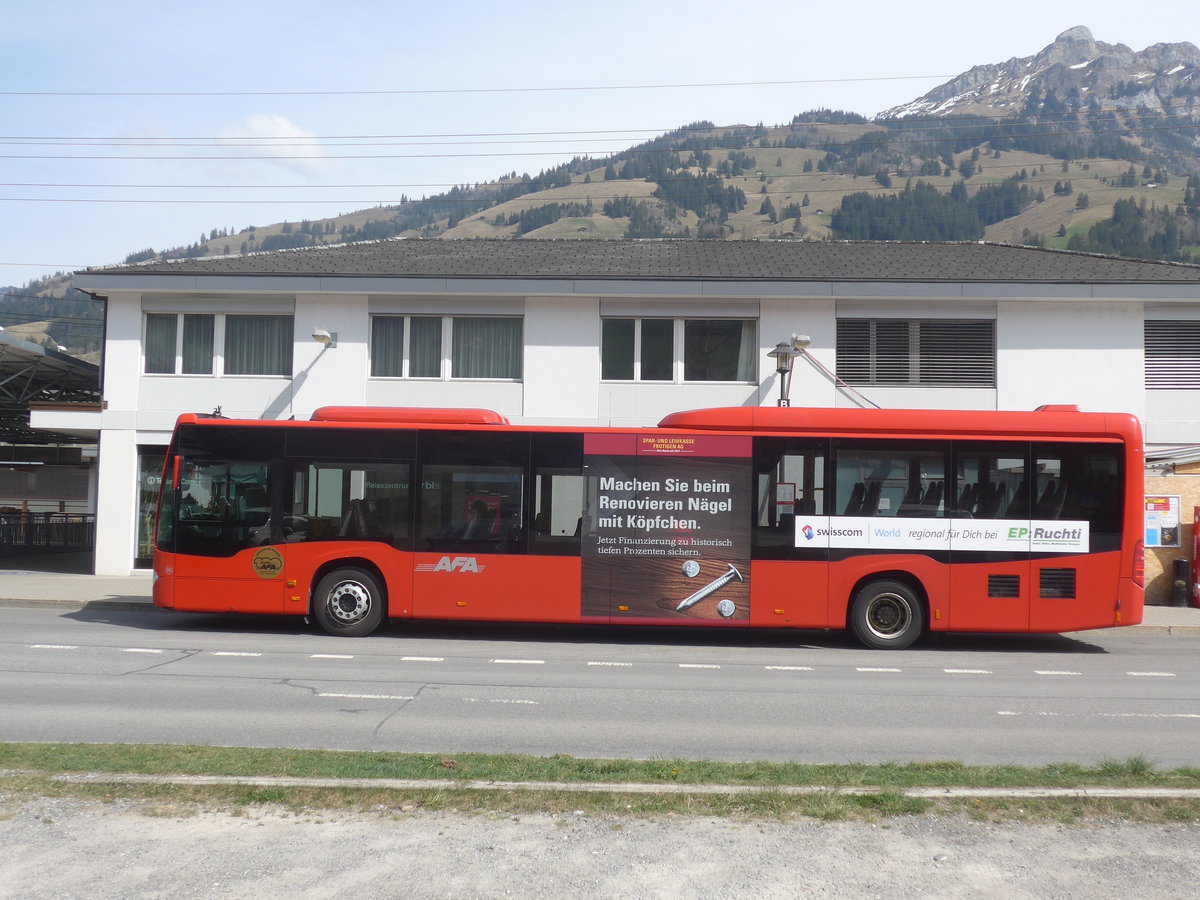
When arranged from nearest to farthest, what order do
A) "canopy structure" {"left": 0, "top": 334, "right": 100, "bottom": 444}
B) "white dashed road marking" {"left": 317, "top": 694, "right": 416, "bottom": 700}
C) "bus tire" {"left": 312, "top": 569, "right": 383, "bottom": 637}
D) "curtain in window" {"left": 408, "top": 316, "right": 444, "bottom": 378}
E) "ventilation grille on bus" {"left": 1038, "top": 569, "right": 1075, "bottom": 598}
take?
"white dashed road marking" {"left": 317, "top": 694, "right": 416, "bottom": 700}
"ventilation grille on bus" {"left": 1038, "top": 569, "right": 1075, "bottom": 598}
"bus tire" {"left": 312, "top": 569, "right": 383, "bottom": 637}
"curtain in window" {"left": 408, "top": 316, "right": 444, "bottom": 378}
"canopy structure" {"left": 0, "top": 334, "right": 100, "bottom": 444}

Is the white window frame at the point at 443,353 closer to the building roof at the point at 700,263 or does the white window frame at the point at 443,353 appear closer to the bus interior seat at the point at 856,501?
the building roof at the point at 700,263

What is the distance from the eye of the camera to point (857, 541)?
44.4 feet

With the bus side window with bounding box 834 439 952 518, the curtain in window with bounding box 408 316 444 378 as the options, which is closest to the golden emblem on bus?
the bus side window with bounding box 834 439 952 518

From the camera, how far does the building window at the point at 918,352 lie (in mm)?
21375

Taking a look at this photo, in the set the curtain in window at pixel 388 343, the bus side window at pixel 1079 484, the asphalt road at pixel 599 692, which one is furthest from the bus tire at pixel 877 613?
the curtain in window at pixel 388 343

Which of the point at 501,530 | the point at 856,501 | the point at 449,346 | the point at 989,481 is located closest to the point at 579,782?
the point at 501,530

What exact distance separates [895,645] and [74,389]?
23965 mm

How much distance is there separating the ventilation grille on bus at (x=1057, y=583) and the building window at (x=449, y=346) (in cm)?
1183

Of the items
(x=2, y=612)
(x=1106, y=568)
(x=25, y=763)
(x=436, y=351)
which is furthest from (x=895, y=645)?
(x=2, y=612)

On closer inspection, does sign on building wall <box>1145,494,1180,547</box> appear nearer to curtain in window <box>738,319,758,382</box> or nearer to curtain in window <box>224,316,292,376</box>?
curtain in window <box>738,319,758,382</box>

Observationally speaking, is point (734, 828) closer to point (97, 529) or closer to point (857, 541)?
point (857, 541)

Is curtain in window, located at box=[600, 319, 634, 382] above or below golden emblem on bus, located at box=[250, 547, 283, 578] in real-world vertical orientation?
above

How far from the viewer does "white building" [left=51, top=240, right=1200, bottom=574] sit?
21078mm

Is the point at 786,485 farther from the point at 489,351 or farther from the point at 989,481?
the point at 489,351
